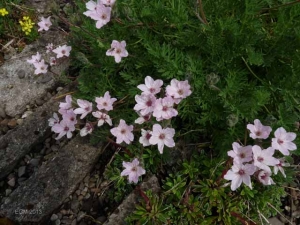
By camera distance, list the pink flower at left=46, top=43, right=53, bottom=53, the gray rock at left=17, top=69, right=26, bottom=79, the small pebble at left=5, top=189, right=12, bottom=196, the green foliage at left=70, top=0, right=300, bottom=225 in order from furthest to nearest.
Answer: the gray rock at left=17, top=69, right=26, bottom=79 < the pink flower at left=46, top=43, right=53, bottom=53 < the small pebble at left=5, top=189, right=12, bottom=196 < the green foliage at left=70, top=0, right=300, bottom=225

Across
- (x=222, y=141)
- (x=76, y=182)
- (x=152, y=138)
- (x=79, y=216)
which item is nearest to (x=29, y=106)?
(x=76, y=182)

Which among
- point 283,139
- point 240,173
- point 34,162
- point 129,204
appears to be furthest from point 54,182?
point 283,139

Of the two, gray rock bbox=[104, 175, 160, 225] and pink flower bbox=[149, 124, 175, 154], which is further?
gray rock bbox=[104, 175, 160, 225]

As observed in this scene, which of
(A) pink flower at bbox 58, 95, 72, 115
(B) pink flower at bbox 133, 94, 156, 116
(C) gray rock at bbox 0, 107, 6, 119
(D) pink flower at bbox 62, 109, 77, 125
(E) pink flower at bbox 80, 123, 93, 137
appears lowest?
(C) gray rock at bbox 0, 107, 6, 119

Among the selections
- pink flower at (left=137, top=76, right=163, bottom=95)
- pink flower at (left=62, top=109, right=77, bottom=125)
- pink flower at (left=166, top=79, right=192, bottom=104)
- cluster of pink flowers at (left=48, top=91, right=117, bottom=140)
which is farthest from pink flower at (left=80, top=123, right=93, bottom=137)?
pink flower at (left=166, top=79, right=192, bottom=104)

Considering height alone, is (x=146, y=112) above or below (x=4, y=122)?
above

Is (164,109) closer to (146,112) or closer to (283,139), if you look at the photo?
(146,112)

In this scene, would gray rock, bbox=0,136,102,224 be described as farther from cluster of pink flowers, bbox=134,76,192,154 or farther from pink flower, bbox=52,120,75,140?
cluster of pink flowers, bbox=134,76,192,154
